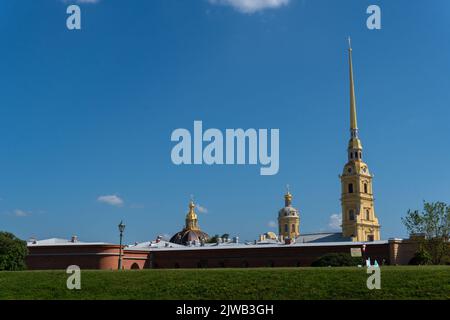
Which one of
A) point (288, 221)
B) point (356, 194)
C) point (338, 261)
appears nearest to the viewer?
point (338, 261)

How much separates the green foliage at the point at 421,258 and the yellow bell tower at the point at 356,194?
39.8 meters

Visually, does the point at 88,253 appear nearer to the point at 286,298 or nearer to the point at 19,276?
the point at 19,276

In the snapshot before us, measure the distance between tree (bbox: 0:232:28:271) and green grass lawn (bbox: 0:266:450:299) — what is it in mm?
16756

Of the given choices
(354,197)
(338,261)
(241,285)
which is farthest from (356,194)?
(241,285)

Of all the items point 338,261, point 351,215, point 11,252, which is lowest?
point 338,261

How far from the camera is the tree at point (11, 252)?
5141 centimetres

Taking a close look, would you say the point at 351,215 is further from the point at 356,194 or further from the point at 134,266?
the point at 134,266

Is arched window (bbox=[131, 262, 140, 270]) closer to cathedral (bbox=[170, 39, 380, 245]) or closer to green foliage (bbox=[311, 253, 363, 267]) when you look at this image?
green foliage (bbox=[311, 253, 363, 267])

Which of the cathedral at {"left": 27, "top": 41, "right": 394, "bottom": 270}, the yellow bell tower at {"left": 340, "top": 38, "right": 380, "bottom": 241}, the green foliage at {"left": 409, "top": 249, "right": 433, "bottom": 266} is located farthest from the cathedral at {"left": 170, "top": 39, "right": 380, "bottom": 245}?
the green foliage at {"left": 409, "top": 249, "right": 433, "bottom": 266}

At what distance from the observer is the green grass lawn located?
2806cm

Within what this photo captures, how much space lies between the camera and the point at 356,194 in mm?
95875

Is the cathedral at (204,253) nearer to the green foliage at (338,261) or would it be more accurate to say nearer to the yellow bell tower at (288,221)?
the green foliage at (338,261)

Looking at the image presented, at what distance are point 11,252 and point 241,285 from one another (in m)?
28.6

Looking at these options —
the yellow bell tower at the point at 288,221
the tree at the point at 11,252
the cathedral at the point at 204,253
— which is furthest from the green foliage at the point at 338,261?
the yellow bell tower at the point at 288,221
